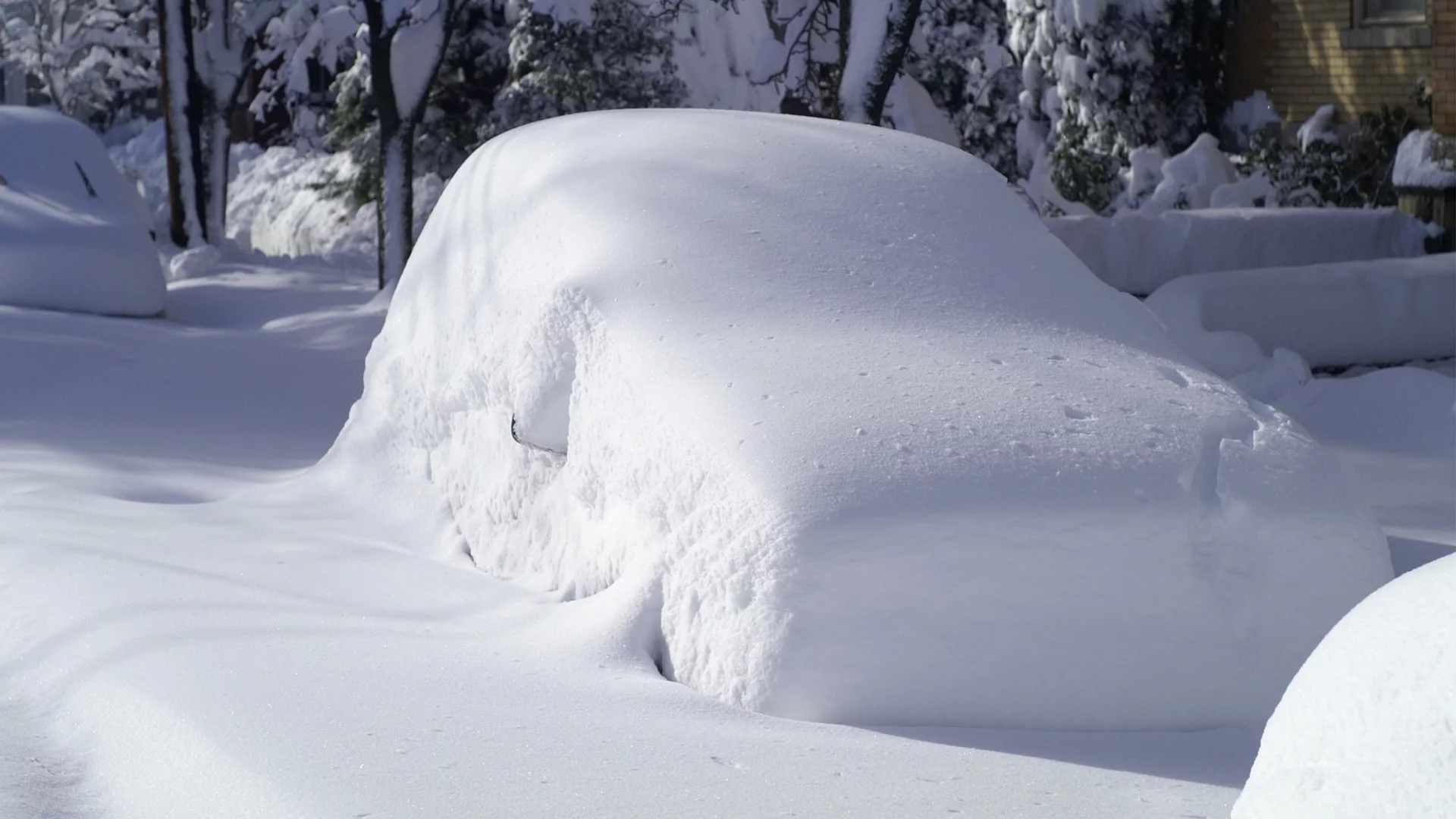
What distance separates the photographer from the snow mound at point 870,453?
299 cm

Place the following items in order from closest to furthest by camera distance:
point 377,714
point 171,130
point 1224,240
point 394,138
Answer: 1. point 377,714
2. point 1224,240
3. point 394,138
4. point 171,130

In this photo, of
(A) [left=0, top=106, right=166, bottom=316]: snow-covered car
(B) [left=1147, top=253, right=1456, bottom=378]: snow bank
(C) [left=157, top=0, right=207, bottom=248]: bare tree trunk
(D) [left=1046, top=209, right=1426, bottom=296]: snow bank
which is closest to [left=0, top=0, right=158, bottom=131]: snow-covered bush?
Result: (C) [left=157, top=0, right=207, bottom=248]: bare tree trunk

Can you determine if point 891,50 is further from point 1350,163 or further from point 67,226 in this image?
point 1350,163

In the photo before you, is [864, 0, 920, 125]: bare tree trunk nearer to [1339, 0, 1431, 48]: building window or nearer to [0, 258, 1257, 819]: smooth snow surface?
[0, 258, 1257, 819]: smooth snow surface

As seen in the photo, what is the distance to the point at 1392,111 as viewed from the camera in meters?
13.2

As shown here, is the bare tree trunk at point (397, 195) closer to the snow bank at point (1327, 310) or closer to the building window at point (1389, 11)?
the snow bank at point (1327, 310)

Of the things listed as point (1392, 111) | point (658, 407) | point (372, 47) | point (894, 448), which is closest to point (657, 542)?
point (658, 407)

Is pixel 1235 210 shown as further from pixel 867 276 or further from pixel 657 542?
pixel 657 542

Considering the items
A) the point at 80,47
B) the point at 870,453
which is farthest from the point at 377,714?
the point at 80,47

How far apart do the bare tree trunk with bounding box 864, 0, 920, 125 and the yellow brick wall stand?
5.69m

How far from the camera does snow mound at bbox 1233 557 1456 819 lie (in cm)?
185

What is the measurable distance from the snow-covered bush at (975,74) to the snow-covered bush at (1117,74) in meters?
1.59

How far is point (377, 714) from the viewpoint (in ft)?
9.57

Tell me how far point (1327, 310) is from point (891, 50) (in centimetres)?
268
